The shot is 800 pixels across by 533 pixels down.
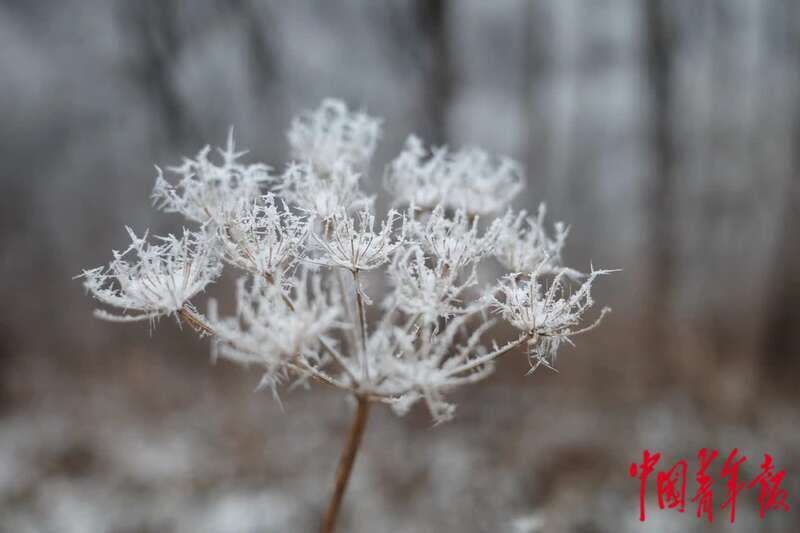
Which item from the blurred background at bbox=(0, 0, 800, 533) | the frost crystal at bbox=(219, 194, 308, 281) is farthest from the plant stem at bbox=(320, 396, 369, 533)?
the blurred background at bbox=(0, 0, 800, 533)

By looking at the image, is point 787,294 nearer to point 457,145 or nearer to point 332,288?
point 457,145

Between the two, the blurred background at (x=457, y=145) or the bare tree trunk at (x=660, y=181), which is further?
the bare tree trunk at (x=660, y=181)

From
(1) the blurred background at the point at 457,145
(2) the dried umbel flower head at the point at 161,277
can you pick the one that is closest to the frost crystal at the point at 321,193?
(2) the dried umbel flower head at the point at 161,277

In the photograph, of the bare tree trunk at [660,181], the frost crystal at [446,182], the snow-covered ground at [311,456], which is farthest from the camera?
the bare tree trunk at [660,181]

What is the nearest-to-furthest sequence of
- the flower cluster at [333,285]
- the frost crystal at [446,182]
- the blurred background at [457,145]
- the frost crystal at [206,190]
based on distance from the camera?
the flower cluster at [333,285] → the frost crystal at [206,190] → the frost crystal at [446,182] → the blurred background at [457,145]

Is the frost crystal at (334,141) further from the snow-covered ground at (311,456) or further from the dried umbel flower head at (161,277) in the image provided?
the snow-covered ground at (311,456)

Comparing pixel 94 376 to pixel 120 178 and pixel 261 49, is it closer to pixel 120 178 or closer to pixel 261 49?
pixel 120 178

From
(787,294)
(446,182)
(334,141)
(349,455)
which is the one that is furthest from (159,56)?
(787,294)

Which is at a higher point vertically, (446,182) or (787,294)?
(787,294)

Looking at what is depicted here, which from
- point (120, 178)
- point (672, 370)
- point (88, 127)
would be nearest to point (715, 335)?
point (672, 370)
